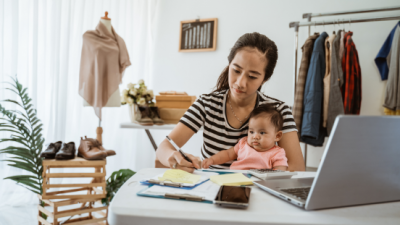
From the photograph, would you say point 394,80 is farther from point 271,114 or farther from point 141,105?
point 141,105

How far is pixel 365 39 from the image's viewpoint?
247 cm

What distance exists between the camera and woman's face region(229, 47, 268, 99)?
1.20 meters

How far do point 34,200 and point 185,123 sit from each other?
5.54ft

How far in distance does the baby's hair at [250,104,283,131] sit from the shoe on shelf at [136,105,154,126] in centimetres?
126

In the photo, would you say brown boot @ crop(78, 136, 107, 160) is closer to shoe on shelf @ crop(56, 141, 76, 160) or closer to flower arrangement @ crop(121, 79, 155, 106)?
shoe on shelf @ crop(56, 141, 76, 160)

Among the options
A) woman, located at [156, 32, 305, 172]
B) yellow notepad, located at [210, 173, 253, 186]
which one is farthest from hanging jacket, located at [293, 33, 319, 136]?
yellow notepad, located at [210, 173, 253, 186]

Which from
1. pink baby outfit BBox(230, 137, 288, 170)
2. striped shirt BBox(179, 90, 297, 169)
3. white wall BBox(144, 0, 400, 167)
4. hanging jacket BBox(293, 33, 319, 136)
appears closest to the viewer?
pink baby outfit BBox(230, 137, 288, 170)

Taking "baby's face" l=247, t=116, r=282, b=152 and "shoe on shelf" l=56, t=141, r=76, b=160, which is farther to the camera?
"shoe on shelf" l=56, t=141, r=76, b=160

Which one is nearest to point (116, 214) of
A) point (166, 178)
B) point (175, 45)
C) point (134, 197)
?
point (134, 197)

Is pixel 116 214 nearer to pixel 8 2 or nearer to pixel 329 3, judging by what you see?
pixel 8 2

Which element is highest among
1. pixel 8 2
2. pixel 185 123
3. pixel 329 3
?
pixel 329 3

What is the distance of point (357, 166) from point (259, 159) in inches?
27.2

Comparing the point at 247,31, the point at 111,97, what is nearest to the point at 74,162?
the point at 111,97

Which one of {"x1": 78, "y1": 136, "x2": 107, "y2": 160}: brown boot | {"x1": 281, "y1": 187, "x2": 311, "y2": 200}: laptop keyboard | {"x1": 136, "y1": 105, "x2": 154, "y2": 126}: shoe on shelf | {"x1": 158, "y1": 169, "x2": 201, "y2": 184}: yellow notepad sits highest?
{"x1": 136, "y1": 105, "x2": 154, "y2": 126}: shoe on shelf
